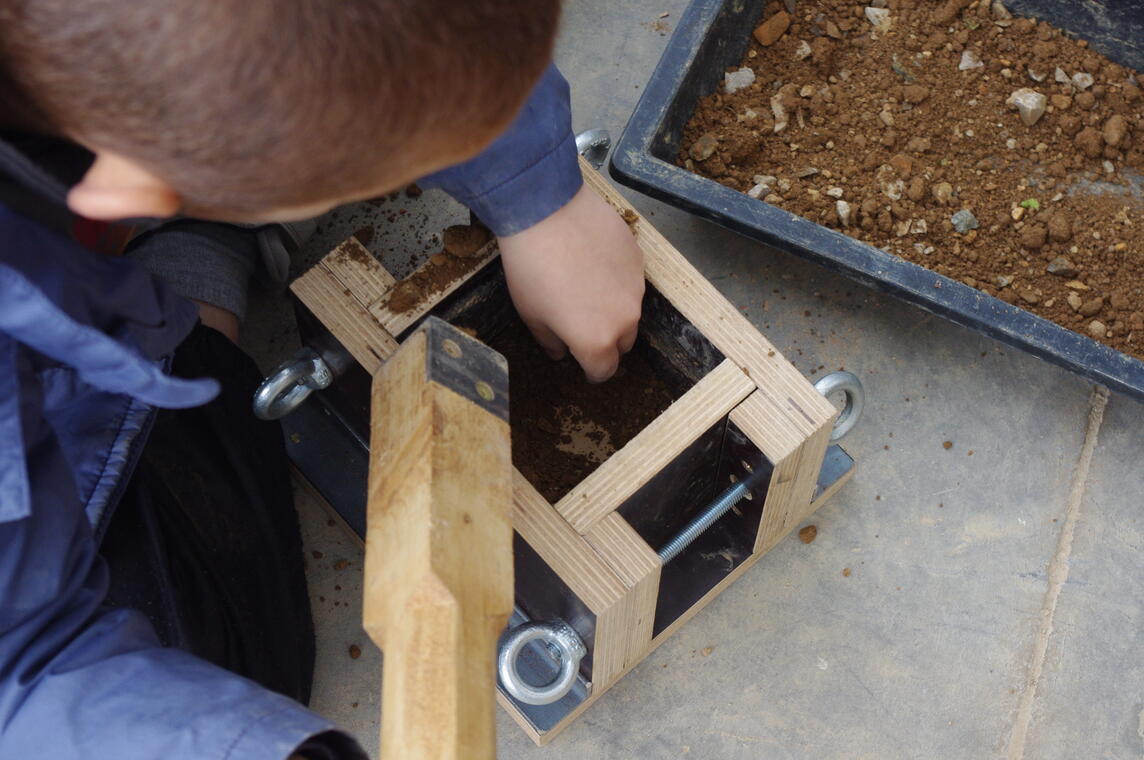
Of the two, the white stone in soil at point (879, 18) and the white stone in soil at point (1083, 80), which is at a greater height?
the white stone in soil at point (879, 18)

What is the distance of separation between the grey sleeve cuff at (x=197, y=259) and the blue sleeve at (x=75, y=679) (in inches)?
15.6

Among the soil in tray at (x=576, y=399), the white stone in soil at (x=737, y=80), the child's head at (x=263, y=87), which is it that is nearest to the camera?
the child's head at (x=263, y=87)

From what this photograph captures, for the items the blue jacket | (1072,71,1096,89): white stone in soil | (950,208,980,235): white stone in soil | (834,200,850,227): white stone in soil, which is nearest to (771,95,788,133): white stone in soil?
(834,200,850,227): white stone in soil

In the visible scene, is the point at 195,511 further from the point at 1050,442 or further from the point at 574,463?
the point at 1050,442

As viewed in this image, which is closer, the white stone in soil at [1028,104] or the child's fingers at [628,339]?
the child's fingers at [628,339]

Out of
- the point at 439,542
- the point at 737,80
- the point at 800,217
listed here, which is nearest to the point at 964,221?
the point at 800,217

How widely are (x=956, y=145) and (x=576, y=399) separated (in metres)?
0.62

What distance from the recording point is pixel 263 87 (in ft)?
1.64

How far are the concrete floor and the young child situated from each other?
0.22 m

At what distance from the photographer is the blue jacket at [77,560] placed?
27.0 inches

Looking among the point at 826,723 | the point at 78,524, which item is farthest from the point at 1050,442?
the point at 78,524

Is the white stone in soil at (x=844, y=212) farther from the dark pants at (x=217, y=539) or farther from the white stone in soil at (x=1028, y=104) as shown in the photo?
the dark pants at (x=217, y=539)

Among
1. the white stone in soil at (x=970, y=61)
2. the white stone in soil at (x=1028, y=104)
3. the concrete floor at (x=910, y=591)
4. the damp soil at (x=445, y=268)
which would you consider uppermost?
the damp soil at (x=445, y=268)

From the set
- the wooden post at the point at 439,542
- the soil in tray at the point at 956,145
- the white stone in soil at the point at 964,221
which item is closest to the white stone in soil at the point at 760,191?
the soil in tray at the point at 956,145
